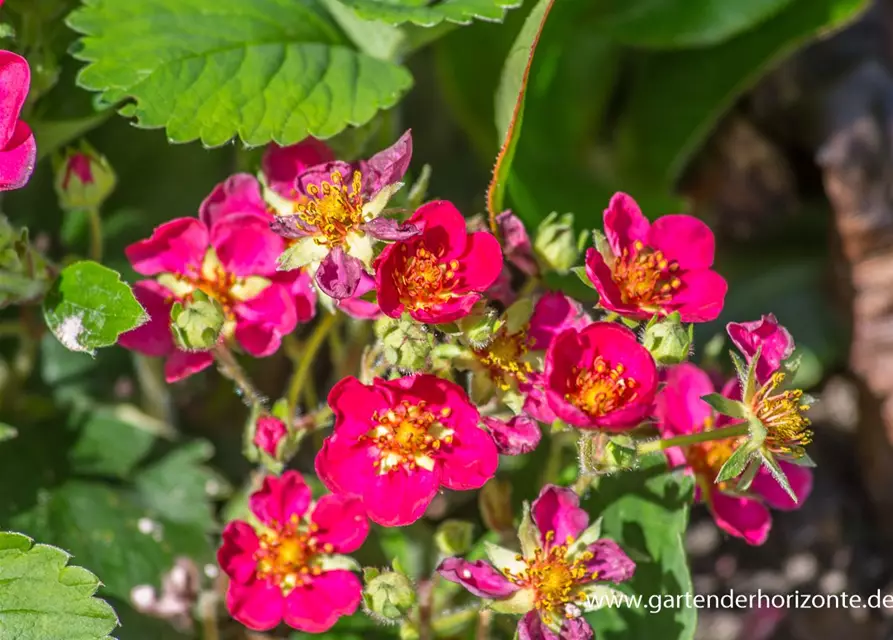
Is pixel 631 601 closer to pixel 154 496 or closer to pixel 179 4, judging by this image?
pixel 154 496

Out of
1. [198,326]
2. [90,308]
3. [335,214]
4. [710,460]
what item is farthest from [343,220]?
[710,460]

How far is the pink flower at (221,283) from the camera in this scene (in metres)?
1.04

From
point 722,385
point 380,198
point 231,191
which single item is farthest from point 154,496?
point 722,385

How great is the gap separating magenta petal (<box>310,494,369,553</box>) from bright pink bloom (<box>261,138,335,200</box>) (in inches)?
13.5

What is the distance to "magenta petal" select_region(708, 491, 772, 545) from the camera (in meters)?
1.05

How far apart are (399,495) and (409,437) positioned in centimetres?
6

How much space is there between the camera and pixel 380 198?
0.93 metres

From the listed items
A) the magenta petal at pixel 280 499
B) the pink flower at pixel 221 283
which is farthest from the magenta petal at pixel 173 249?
the magenta petal at pixel 280 499

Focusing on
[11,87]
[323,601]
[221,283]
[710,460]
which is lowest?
[323,601]

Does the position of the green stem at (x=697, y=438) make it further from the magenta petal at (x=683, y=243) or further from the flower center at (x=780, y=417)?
the magenta petal at (x=683, y=243)

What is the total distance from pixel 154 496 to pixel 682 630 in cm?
72

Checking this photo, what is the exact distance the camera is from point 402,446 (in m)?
0.98

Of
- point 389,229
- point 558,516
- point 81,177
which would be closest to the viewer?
point 389,229

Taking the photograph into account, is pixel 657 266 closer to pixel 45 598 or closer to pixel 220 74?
pixel 220 74
